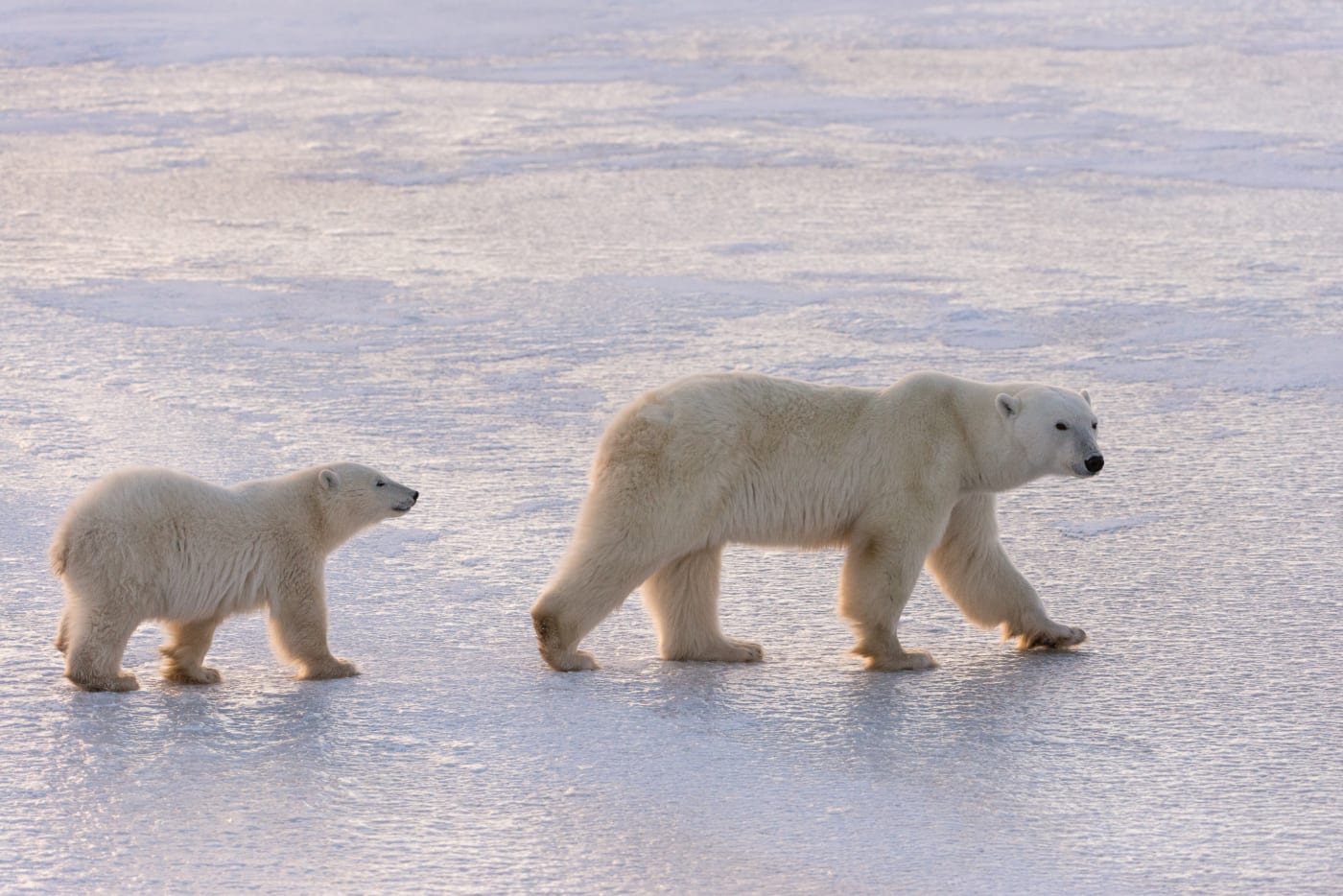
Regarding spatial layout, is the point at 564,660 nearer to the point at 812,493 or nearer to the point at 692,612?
the point at 692,612

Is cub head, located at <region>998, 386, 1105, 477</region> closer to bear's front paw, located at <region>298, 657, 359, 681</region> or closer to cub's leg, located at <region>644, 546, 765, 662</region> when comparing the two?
cub's leg, located at <region>644, 546, 765, 662</region>

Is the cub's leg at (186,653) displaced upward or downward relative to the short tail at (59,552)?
downward

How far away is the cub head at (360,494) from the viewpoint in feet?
13.8

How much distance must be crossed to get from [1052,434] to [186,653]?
2.11 m

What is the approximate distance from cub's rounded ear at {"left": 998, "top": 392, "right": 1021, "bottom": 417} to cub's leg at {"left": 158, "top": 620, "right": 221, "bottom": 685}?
193cm

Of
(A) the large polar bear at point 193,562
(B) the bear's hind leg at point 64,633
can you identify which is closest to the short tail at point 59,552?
(A) the large polar bear at point 193,562

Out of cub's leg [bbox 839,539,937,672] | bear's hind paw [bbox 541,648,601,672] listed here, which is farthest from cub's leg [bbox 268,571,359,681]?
cub's leg [bbox 839,539,937,672]

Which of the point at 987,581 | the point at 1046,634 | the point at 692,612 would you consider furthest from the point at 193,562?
the point at 1046,634

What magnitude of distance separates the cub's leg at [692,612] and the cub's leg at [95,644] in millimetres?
1239

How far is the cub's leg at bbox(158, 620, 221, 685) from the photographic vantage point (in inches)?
160

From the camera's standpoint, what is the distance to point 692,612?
4.31m

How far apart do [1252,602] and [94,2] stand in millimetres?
19828

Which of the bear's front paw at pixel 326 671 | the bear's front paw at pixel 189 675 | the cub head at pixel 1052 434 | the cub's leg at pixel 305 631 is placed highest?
the cub head at pixel 1052 434

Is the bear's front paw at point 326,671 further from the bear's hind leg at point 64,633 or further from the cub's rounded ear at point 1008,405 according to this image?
the cub's rounded ear at point 1008,405
